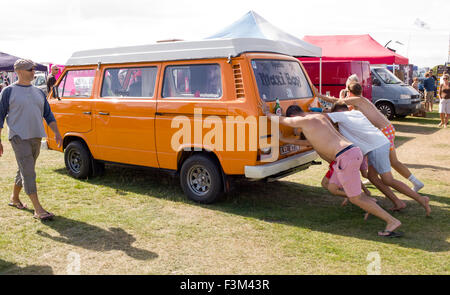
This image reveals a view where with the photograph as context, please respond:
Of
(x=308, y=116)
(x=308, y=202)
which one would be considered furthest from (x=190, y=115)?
(x=308, y=202)

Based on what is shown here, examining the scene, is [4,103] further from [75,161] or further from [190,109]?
[75,161]

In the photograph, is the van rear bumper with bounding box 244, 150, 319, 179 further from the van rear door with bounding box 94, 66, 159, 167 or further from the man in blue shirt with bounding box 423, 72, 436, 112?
the man in blue shirt with bounding box 423, 72, 436, 112

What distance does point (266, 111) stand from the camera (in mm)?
5363

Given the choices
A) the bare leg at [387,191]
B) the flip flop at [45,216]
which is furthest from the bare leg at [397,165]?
the flip flop at [45,216]

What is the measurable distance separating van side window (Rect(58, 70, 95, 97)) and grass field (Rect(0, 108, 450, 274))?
1.51 metres

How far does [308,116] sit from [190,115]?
1651mm

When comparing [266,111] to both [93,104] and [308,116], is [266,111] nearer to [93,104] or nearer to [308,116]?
[308,116]

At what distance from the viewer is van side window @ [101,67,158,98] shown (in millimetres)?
6289

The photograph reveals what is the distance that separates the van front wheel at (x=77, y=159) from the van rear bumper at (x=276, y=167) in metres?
3.18

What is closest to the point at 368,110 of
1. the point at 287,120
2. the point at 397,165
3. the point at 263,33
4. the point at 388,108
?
the point at 397,165

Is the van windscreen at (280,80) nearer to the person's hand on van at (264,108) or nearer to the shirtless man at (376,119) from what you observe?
the person's hand on van at (264,108)

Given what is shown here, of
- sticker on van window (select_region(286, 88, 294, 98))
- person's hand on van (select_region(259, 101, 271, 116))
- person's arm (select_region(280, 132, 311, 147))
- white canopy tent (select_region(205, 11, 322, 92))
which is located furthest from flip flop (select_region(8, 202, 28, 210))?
white canopy tent (select_region(205, 11, 322, 92))

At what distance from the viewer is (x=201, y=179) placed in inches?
237

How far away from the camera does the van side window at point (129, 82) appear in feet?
20.6
